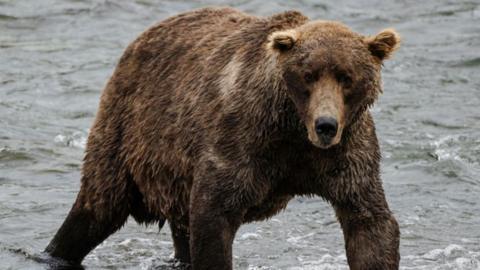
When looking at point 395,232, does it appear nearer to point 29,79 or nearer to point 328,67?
point 328,67

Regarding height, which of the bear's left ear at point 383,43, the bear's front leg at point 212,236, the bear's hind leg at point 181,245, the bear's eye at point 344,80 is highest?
the bear's left ear at point 383,43

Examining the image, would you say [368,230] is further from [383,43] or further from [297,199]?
[297,199]

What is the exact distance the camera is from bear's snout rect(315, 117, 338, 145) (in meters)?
6.08

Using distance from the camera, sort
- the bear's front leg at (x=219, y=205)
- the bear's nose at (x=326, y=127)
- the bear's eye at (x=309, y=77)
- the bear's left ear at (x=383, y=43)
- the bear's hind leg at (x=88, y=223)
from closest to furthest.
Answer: the bear's nose at (x=326, y=127) < the bear's eye at (x=309, y=77) < the bear's left ear at (x=383, y=43) < the bear's front leg at (x=219, y=205) < the bear's hind leg at (x=88, y=223)

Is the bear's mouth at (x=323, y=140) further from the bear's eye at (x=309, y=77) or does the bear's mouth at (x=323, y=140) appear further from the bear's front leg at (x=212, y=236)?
the bear's front leg at (x=212, y=236)

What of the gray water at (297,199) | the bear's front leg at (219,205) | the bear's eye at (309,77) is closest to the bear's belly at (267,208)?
the bear's front leg at (219,205)

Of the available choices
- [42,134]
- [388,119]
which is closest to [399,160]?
[388,119]

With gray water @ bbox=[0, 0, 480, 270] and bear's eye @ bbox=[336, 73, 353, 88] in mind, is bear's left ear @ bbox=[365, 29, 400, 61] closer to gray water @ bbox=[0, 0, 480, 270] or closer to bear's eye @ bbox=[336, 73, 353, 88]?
bear's eye @ bbox=[336, 73, 353, 88]

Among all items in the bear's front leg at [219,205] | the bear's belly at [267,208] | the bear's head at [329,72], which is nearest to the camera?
the bear's head at [329,72]

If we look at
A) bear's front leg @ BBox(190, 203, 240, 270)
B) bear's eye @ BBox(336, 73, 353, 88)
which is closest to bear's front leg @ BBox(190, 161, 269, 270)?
bear's front leg @ BBox(190, 203, 240, 270)

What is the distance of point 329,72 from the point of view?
6.29m

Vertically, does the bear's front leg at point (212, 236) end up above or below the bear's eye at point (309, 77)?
below

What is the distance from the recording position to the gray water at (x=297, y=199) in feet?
29.1

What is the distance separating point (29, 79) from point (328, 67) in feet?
24.4
